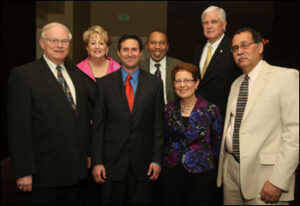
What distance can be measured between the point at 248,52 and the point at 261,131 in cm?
61

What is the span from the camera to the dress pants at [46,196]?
2051 mm

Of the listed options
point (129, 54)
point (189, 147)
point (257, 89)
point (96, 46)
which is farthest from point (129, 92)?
point (257, 89)

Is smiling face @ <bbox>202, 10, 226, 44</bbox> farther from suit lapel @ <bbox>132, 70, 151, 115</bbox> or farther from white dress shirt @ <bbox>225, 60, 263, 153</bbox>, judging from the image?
suit lapel @ <bbox>132, 70, 151, 115</bbox>

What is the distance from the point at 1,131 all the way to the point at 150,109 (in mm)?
4024

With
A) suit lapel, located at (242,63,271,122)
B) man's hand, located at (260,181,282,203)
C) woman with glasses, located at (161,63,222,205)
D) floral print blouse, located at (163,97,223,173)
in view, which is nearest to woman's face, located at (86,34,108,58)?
woman with glasses, located at (161,63,222,205)

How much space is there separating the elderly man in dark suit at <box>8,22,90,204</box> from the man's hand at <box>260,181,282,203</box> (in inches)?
53.1

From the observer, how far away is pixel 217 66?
271 centimetres

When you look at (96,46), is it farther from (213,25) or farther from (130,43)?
(213,25)

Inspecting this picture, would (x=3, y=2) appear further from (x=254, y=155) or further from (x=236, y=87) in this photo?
(x=254, y=155)

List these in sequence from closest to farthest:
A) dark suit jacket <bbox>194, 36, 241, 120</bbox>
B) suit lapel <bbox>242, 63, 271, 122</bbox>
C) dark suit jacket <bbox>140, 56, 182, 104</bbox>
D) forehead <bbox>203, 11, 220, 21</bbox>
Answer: suit lapel <bbox>242, 63, 271, 122</bbox> < dark suit jacket <bbox>194, 36, 241, 120</bbox> < forehead <bbox>203, 11, 220, 21</bbox> < dark suit jacket <bbox>140, 56, 182, 104</bbox>

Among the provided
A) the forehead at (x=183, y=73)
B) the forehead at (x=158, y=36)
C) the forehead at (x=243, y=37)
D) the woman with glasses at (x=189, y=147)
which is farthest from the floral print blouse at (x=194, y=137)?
the forehead at (x=158, y=36)

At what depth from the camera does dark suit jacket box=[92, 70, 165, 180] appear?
86.0 inches

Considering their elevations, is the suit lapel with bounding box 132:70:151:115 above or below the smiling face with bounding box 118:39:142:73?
below

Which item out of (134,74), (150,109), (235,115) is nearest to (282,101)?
(235,115)
